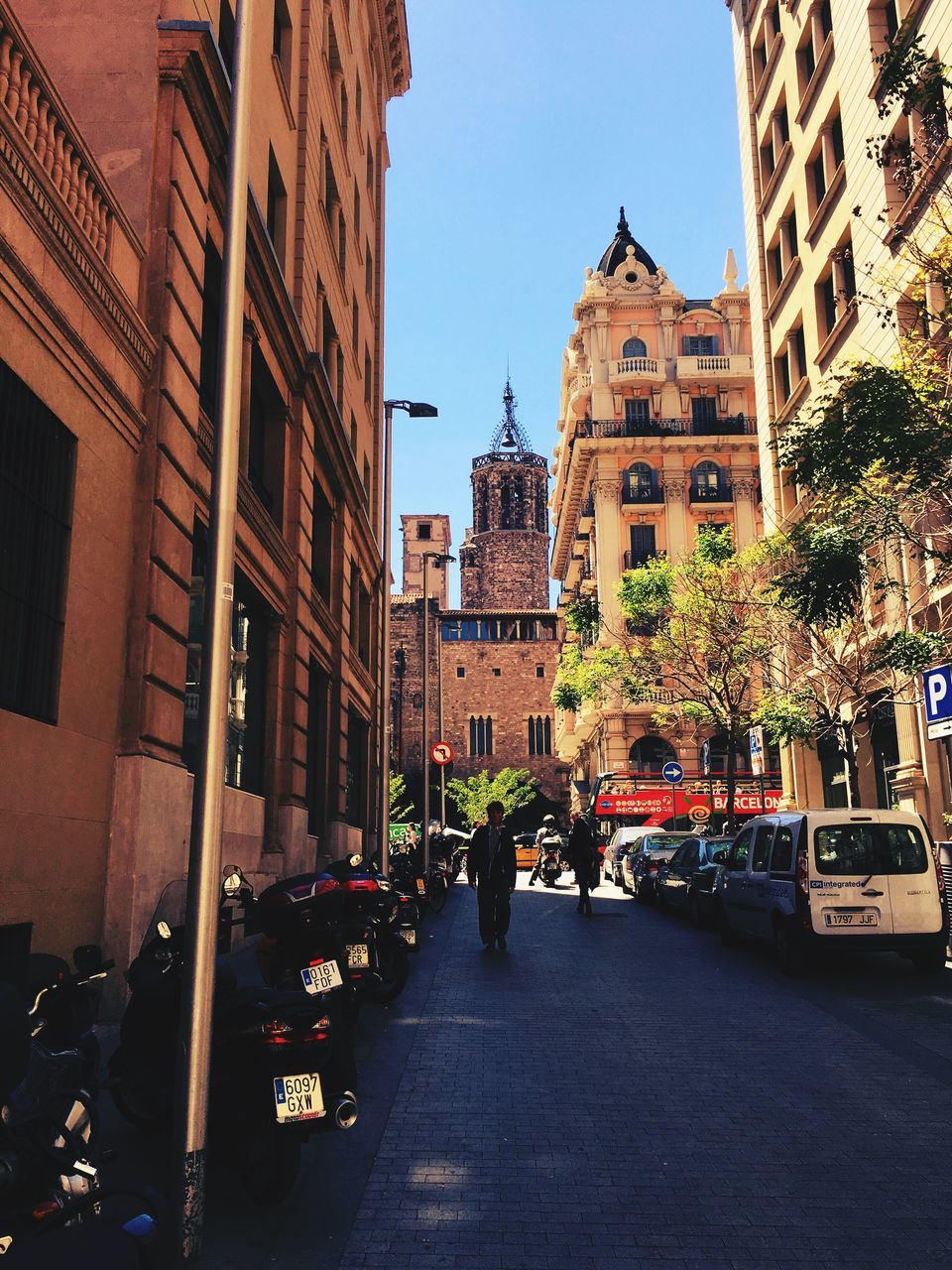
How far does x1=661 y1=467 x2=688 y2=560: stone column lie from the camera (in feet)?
166

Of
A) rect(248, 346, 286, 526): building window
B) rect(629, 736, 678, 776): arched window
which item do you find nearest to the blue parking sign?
rect(248, 346, 286, 526): building window

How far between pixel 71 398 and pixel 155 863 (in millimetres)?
3961

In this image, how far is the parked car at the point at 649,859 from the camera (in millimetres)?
22547

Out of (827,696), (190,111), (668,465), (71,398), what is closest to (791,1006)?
(71,398)

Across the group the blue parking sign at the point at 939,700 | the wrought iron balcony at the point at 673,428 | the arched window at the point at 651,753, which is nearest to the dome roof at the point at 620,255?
the wrought iron balcony at the point at 673,428

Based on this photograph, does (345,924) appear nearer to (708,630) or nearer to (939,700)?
(939,700)

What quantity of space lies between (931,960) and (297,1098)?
9.15 m

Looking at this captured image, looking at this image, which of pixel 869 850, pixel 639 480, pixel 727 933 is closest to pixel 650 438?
pixel 639 480

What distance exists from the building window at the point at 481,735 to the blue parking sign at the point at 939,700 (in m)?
78.0

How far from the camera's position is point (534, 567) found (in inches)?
4695

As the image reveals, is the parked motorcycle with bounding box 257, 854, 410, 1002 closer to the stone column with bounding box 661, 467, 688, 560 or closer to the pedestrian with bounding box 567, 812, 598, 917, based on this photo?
the pedestrian with bounding box 567, 812, 598, 917

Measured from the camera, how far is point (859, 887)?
11.8 m

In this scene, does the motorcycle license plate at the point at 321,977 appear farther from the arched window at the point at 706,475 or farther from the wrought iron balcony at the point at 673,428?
the arched window at the point at 706,475

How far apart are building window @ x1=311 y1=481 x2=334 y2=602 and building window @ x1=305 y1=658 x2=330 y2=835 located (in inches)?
72.7
